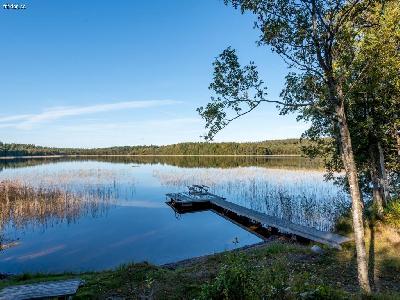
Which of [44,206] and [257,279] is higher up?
[257,279]

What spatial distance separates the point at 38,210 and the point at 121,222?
9.25 meters

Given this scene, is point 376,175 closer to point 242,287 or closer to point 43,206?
point 242,287

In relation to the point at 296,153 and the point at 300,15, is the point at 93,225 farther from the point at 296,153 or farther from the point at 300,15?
the point at 296,153

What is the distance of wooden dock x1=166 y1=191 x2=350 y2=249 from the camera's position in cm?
1880

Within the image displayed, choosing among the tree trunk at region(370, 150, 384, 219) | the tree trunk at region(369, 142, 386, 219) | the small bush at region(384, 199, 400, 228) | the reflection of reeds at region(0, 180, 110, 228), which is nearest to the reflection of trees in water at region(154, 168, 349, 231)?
the tree trunk at region(370, 150, 384, 219)

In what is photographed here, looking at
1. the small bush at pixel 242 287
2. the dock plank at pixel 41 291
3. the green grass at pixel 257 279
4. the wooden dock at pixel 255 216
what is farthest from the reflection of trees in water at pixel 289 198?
the dock plank at pixel 41 291

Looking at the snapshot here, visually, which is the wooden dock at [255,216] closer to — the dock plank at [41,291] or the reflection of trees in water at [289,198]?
the reflection of trees in water at [289,198]

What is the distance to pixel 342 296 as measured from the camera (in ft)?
25.0

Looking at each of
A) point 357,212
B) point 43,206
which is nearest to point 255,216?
point 357,212

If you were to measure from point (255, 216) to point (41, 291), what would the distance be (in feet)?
72.2

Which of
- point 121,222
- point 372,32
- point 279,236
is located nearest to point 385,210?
point 279,236

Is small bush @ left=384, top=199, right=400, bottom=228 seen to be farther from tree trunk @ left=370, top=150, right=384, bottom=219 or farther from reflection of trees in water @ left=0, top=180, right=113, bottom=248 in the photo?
reflection of trees in water @ left=0, top=180, right=113, bottom=248

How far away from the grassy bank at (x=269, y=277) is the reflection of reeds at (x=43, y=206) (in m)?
17.8

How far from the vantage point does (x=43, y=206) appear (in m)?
35.7
